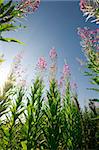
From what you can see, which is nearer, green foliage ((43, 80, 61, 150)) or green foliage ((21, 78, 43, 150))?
green foliage ((21, 78, 43, 150))

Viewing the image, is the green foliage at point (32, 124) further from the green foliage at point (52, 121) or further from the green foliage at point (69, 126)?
the green foliage at point (69, 126)

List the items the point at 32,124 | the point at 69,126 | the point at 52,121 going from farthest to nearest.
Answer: the point at 69,126, the point at 52,121, the point at 32,124

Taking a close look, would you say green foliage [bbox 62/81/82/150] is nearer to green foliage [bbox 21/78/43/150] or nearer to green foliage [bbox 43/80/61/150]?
green foliage [bbox 43/80/61/150]

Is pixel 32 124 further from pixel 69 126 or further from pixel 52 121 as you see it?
pixel 69 126

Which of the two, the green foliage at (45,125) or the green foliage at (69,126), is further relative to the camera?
the green foliage at (69,126)

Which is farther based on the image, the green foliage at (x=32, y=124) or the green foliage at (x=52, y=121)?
the green foliage at (x=52, y=121)

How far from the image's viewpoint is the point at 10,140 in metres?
9.29

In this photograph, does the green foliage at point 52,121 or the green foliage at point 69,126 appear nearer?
the green foliage at point 52,121

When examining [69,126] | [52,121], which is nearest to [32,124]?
[52,121]

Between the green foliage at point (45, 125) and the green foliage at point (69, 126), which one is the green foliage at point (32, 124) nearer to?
the green foliage at point (45, 125)

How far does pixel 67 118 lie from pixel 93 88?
7337 millimetres

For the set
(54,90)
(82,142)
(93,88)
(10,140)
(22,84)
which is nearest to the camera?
(93,88)

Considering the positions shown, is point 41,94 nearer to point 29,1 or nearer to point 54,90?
point 54,90

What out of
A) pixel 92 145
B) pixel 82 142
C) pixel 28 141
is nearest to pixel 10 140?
pixel 28 141
